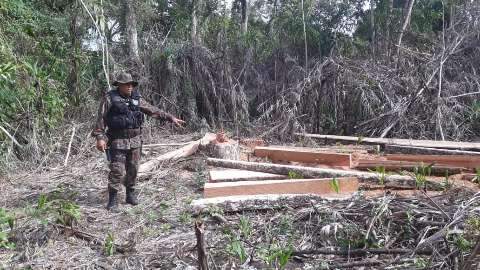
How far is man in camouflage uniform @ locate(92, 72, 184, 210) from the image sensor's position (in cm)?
504

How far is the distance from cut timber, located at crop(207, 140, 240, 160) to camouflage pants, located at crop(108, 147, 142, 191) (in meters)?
1.86

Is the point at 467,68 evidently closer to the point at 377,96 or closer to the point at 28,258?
the point at 377,96

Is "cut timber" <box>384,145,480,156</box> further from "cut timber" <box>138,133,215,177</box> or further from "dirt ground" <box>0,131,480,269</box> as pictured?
"cut timber" <box>138,133,215,177</box>

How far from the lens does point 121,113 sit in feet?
16.7

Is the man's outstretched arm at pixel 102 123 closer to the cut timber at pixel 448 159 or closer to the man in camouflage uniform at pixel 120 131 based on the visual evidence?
the man in camouflage uniform at pixel 120 131

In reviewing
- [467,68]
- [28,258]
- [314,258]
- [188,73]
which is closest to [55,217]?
[28,258]

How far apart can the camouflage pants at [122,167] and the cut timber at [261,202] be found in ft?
3.56

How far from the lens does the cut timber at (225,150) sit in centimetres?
691

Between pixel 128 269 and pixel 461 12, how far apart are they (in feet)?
30.5

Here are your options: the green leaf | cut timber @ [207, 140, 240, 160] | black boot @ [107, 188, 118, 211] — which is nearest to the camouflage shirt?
black boot @ [107, 188, 118, 211]

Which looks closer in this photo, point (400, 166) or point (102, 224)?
point (102, 224)

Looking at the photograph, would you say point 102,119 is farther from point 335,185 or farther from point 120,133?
point 335,185

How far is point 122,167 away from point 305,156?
109 inches

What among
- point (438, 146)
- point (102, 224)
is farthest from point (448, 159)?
point (102, 224)
